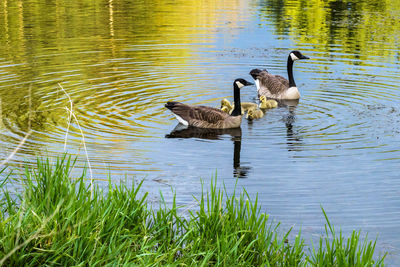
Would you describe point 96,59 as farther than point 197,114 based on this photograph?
Yes

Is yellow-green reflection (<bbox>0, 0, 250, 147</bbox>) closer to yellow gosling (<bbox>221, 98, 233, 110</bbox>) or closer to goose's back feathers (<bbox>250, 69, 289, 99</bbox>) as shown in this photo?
yellow gosling (<bbox>221, 98, 233, 110</bbox>)

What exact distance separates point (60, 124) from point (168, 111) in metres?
3.04

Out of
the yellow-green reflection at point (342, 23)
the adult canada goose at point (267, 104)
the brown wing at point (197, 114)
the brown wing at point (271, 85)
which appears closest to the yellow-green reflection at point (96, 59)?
the brown wing at point (197, 114)

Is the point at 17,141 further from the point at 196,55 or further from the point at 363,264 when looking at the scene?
the point at 196,55

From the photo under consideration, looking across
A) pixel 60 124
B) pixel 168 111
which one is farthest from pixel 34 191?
pixel 168 111

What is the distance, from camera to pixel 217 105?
715 inches

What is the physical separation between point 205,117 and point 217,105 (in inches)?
98.2

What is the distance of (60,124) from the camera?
50.4ft

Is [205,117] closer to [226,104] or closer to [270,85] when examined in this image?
[226,104]

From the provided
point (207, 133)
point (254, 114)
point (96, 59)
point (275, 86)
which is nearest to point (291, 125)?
point (254, 114)

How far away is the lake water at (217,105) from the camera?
36.7 ft

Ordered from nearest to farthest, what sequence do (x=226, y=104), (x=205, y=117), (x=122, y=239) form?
1. (x=122, y=239)
2. (x=205, y=117)
3. (x=226, y=104)

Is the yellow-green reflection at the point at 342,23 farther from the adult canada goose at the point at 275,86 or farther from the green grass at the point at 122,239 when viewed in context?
the green grass at the point at 122,239

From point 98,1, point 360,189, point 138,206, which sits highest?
point 98,1
